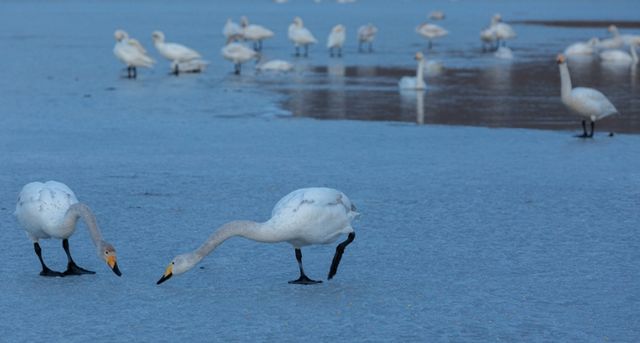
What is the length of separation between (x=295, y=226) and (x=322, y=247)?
4.84ft

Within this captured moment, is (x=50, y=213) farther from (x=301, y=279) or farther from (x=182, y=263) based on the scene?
(x=301, y=279)

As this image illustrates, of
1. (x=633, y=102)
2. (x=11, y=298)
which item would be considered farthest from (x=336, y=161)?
(x=633, y=102)

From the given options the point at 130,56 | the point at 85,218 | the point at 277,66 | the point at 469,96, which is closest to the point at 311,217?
the point at 85,218

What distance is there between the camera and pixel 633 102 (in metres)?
16.8

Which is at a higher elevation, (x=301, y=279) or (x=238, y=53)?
(x=238, y=53)

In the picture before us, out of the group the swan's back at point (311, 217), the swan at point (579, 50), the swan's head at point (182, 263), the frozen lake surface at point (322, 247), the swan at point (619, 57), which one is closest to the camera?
the frozen lake surface at point (322, 247)

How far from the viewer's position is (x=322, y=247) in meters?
7.54

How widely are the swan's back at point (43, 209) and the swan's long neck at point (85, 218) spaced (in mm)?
71

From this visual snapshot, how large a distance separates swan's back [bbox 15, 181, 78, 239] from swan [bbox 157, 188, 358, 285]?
0.72 m

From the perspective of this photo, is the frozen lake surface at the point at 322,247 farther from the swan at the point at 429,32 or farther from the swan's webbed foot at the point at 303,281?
the swan at the point at 429,32

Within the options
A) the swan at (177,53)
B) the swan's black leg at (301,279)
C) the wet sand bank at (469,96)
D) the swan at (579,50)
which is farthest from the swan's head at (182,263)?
the swan at (579,50)

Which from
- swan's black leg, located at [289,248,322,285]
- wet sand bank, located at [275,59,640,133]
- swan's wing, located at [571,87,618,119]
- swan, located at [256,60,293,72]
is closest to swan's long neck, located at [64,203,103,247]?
swan's black leg, located at [289,248,322,285]

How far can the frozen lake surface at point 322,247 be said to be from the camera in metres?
5.76

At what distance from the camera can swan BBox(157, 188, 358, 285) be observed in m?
5.98
